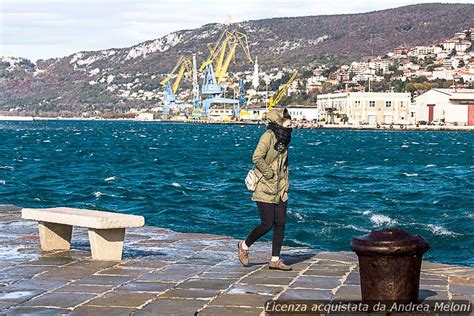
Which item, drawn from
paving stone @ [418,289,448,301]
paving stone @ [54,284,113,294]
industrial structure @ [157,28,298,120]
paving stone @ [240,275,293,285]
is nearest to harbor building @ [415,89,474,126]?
industrial structure @ [157,28,298,120]

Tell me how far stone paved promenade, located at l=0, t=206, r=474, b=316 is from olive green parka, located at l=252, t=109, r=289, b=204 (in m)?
0.68

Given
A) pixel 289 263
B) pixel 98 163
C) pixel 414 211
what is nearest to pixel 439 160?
pixel 98 163

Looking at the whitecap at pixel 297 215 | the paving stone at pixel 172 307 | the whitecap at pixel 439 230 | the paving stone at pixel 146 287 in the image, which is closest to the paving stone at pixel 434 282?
the paving stone at pixel 172 307

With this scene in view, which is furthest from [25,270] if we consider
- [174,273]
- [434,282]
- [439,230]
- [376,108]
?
[376,108]

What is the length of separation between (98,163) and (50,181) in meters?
12.1

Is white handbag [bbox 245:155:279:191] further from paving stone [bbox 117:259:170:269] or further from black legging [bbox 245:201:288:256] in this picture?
paving stone [bbox 117:259:170:269]

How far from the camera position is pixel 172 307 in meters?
6.69

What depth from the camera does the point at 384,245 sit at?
587cm

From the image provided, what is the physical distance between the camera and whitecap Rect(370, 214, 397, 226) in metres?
19.1

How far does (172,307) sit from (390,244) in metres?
1.74

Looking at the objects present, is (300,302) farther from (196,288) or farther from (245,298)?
(196,288)

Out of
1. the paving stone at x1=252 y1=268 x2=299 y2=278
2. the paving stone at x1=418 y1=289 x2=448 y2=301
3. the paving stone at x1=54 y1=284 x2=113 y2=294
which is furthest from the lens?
the paving stone at x1=252 y1=268 x2=299 y2=278

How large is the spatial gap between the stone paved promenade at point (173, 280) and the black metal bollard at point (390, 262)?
943mm

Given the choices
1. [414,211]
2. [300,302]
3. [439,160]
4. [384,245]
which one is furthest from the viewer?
[439,160]
